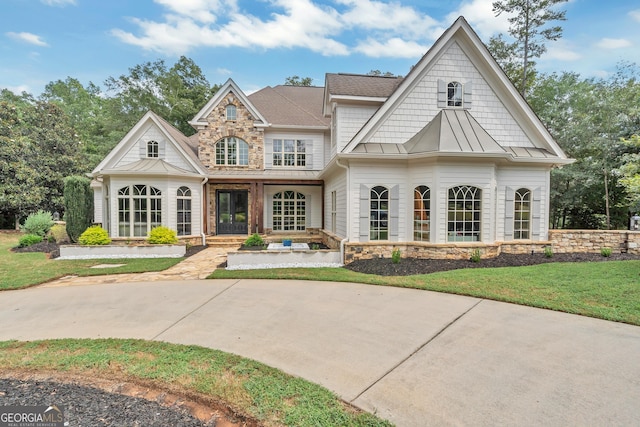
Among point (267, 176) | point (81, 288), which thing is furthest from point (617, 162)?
point (81, 288)

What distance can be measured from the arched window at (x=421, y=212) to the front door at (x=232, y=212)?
9.15 meters

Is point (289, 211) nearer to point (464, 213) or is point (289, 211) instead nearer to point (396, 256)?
point (396, 256)

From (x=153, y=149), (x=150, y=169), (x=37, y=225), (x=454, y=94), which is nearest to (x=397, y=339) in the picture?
(x=454, y=94)

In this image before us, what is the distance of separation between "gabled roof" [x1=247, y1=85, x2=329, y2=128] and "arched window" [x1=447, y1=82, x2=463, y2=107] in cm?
654

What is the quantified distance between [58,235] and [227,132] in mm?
9792

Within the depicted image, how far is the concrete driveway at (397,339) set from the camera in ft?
8.91

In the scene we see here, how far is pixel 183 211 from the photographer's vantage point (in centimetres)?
1336

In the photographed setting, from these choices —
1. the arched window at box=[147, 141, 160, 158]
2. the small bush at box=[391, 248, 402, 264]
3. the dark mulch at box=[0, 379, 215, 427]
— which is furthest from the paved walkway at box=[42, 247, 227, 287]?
the arched window at box=[147, 141, 160, 158]

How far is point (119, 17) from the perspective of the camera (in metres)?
13.6

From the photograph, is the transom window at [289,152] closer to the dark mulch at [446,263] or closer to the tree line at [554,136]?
the dark mulch at [446,263]

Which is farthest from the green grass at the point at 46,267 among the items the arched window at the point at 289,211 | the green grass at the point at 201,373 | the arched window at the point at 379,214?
the arched window at the point at 379,214

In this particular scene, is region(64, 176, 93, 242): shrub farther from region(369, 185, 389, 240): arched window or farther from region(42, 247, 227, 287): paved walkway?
region(369, 185, 389, 240): arched window

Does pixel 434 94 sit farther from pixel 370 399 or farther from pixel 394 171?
pixel 370 399

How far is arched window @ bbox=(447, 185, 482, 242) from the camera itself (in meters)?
9.38
